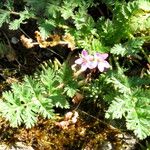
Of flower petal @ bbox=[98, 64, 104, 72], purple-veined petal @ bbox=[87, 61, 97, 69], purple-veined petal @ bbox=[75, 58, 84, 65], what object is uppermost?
purple-veined petal @ bbox=[75, 58, 84, 65]

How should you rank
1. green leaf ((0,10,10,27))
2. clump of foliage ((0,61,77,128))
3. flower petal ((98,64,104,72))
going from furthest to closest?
green leaf ((0,10,10,27)), flower petal ((98,64,104,72)), clump of foliage ((0,61,77,128))

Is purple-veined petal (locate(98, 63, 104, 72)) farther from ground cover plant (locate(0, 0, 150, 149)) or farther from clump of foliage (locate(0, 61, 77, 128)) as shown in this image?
clump of foliage (locate(0, 61, 77, 128))

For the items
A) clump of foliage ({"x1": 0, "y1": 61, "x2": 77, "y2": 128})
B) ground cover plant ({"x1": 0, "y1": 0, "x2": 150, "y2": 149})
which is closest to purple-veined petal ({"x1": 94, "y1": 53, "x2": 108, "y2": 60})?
ground cover plant ({"x1": 0, "y1": 0, "x2": 150, "y2": 149})

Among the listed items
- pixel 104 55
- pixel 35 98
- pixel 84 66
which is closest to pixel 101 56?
pixel 104 55

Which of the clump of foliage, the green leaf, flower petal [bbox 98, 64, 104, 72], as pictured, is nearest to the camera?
the clump of foliage

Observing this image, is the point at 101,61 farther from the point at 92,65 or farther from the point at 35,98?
the point at 35,98

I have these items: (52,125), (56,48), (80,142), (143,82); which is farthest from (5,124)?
(143,82)

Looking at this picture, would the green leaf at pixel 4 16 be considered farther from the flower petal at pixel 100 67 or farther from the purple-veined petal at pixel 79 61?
the flower petal at pixel 100 67
